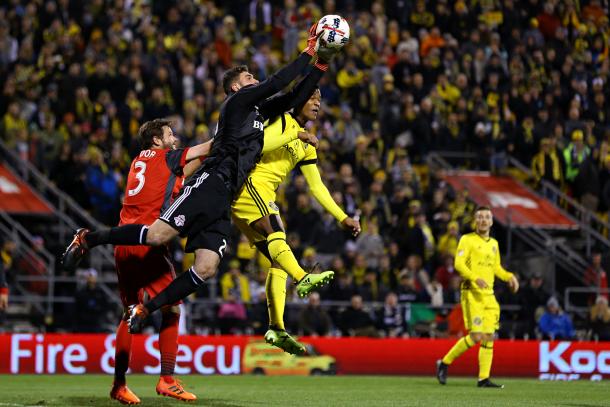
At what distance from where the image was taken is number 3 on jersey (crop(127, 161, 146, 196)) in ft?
37.7

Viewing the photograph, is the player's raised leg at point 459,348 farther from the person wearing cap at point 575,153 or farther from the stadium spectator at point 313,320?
the person wearing cap at point 575,153

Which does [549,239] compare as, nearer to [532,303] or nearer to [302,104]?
[532,303]

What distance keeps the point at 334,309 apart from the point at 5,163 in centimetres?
694

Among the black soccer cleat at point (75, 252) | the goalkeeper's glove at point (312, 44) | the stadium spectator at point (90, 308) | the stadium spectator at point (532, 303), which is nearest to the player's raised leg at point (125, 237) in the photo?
the black soccer cleat at point (75, 252)

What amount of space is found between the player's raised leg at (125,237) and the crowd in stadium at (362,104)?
10.6 m

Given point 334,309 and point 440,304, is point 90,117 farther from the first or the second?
point 440,304

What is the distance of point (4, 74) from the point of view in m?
24.0

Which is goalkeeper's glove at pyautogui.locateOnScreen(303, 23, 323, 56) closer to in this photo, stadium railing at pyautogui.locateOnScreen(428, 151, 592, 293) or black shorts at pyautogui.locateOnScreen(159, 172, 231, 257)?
black shorts at pyautogui.locateOnScreen(159, 172, 231, 257)

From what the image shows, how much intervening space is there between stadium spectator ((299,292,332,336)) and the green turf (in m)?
2.54

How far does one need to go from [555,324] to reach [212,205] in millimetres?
12013

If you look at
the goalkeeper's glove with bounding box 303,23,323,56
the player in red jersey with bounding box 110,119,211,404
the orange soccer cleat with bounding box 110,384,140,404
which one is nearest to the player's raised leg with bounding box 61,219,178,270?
the player in red jersey with bounding box 110,119,211,404

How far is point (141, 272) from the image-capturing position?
11.4 m

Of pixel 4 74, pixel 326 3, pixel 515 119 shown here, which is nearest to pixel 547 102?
pixel 515 119

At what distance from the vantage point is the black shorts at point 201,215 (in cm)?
1090
